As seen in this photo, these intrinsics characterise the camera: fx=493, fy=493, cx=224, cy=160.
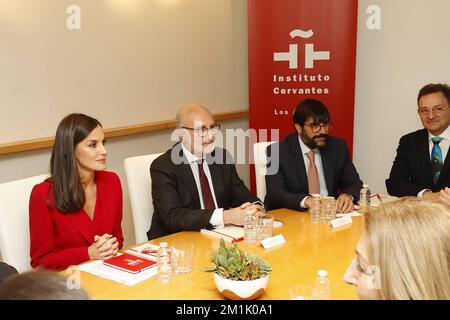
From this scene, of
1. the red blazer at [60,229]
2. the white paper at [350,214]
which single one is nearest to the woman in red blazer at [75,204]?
the red blazer at [60,229]

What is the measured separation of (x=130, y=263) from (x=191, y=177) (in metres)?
0.89

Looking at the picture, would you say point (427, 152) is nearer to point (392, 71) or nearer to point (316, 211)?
point (316, 211)

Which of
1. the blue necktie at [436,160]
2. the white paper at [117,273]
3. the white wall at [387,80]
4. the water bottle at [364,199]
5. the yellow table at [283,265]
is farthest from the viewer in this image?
the white wall at [387,80]

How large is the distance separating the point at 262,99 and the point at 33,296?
391cm

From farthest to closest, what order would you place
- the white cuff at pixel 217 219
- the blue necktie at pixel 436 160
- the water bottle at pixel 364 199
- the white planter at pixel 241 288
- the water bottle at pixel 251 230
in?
the blue necktie at pixel 436 160 < the water bottle at pixel 364 199 < the white cuff at pixel 217 219 < the water bottle at pixel 251 230 < the white planter at pixel 241 288

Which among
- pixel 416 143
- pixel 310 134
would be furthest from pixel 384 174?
pixel 310 134

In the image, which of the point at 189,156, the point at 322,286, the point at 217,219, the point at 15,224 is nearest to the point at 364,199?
the point at 217,219

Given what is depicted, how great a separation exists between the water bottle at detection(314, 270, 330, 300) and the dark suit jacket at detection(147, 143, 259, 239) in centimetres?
85

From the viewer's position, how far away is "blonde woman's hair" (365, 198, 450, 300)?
1.04 meters

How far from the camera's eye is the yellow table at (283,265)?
1.77 m

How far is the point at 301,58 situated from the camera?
4402mm

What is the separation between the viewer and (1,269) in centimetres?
193

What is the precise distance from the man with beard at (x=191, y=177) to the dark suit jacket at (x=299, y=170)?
0.93ft

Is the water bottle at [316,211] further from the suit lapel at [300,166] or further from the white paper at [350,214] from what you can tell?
the suit lapel at [300,166]
